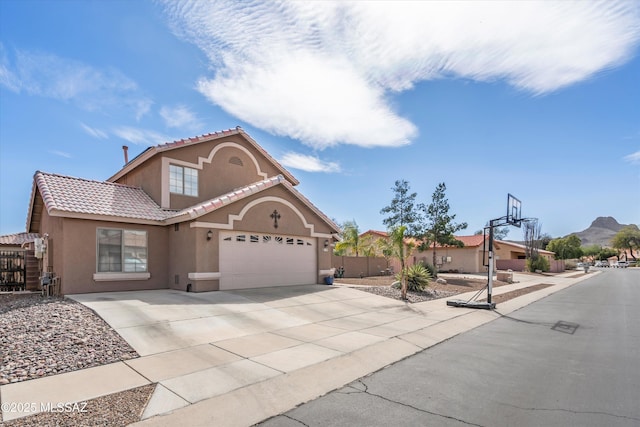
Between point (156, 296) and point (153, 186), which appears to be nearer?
point (156, 296)

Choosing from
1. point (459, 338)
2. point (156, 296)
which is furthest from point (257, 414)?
point (156, 296)

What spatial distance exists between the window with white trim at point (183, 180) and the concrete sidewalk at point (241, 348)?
4873 millimetres

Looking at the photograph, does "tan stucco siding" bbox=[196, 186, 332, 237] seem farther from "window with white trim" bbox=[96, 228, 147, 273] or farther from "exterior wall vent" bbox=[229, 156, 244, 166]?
"exterior wall vent" bbox=[229, 156, 244, 166]

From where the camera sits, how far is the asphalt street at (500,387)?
4.79m

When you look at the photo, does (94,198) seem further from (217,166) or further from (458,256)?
(458,256)

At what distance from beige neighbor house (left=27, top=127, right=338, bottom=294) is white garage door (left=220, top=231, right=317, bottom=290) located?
40mm

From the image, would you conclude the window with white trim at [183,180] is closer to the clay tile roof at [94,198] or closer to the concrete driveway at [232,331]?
the clay tile roof at [94,198]

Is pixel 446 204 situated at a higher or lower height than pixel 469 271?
higher

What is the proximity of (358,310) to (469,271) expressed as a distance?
3219 centimetres

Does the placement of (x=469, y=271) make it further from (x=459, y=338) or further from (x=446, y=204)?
(x=459, y=338)

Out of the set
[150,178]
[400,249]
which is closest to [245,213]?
[150,178]

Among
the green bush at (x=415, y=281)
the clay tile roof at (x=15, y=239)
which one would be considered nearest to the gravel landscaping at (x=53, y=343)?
the green bush at (x=415, y=281)

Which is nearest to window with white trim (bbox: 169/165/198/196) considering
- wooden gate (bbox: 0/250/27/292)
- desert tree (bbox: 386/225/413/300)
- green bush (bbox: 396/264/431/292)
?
wooden gate (bbox: 0/250/27/292)

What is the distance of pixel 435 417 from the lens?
4.82m
